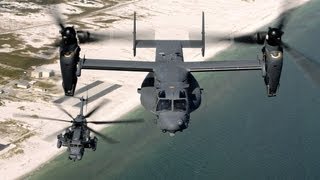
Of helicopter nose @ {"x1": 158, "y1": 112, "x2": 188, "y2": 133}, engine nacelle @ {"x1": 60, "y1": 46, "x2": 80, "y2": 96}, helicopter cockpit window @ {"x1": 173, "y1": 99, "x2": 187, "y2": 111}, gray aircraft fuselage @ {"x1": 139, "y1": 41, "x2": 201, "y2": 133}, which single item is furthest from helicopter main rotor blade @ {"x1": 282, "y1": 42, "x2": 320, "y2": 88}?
engine nacelle @ {"x1": 60, "y1": 46, "x2": 80, "y2": 96}

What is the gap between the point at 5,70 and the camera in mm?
81375

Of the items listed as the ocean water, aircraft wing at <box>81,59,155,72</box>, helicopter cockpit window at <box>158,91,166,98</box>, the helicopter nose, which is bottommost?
the ocean water

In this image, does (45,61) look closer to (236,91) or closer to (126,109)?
(126,109)

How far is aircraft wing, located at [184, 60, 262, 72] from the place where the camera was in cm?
4525

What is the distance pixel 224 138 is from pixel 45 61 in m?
37.6

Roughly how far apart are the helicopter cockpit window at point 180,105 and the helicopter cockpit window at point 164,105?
0.51 metres

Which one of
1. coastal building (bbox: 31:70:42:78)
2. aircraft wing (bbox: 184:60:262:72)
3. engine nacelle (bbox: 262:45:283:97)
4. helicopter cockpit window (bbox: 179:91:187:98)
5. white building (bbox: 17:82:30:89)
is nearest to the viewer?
helicopter cockpit window (bbox: 179:91:187:98)

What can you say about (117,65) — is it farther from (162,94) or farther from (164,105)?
(164,105)

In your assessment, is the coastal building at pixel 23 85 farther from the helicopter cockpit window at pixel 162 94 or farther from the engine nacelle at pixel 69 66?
the helicopter cockpit window at pixel 162 94

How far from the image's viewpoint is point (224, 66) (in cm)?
4625

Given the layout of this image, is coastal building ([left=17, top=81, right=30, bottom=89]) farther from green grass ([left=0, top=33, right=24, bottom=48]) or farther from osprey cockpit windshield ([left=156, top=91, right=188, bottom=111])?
osprey cockpit windshield ([left=156, top=91, right=188, bottom=111])

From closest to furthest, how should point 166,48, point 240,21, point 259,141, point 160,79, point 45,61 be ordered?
point 160,79 < point 166,48 < point 259,141 < point 45,61 < point 240,21

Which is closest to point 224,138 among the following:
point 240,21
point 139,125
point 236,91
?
point 139,125

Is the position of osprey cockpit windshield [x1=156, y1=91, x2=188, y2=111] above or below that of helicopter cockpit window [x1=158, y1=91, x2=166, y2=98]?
below
